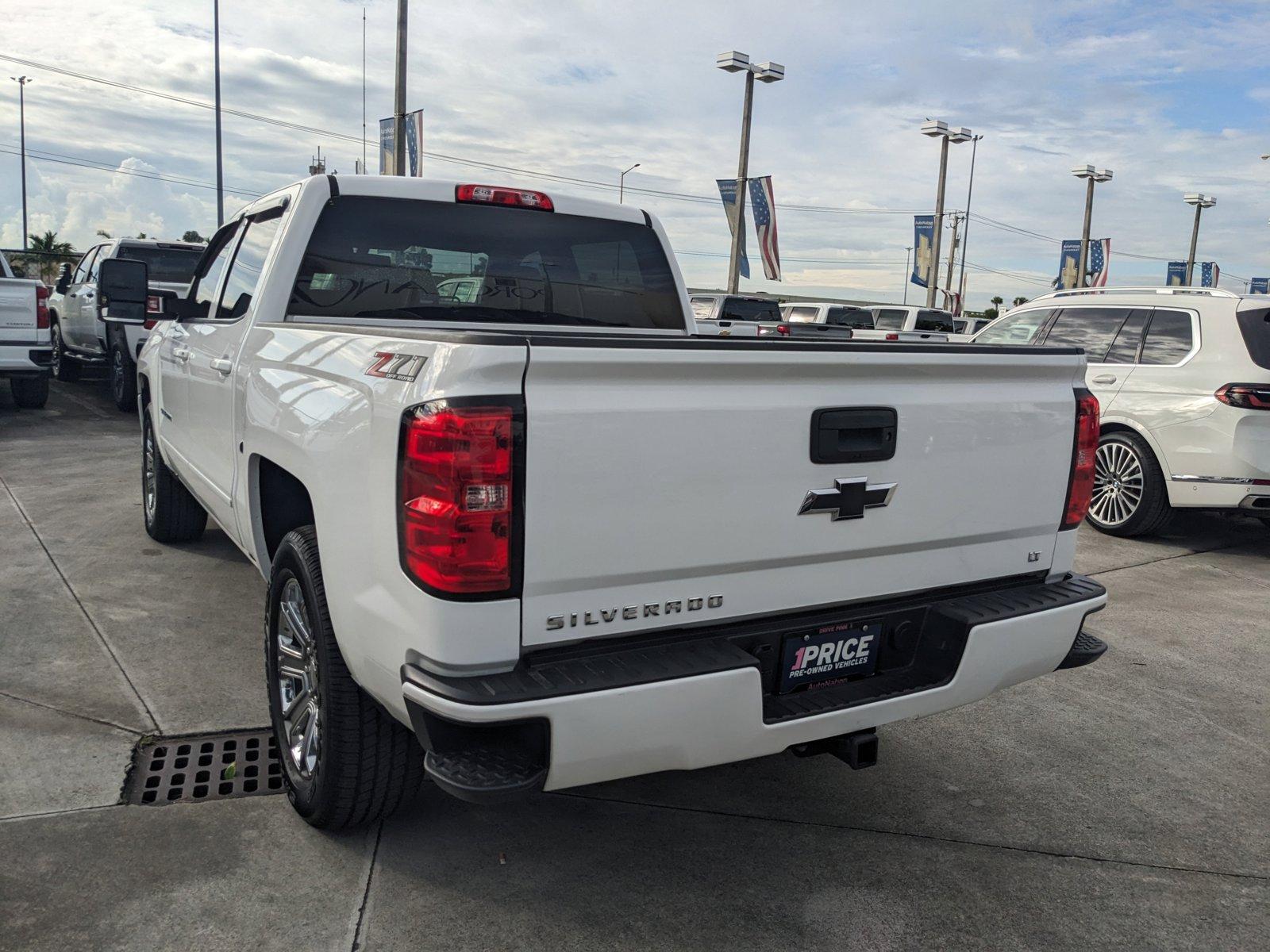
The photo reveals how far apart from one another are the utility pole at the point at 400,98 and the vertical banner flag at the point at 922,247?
65.8 feet

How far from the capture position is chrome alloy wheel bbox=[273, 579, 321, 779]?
3025 mm

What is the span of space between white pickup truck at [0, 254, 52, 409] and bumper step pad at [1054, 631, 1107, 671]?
11218 mm

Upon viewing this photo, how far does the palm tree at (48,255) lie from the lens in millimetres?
36744

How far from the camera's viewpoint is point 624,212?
4547 millimetres

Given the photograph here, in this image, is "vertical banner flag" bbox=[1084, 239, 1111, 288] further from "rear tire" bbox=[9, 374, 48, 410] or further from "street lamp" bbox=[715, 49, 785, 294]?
"rear tire" bbox=[9, 374, 48, 410]

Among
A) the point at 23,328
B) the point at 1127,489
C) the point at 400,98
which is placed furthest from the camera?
the point at 400,98

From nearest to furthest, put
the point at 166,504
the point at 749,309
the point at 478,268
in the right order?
1. the point at 478,268
2. the point at 166,504
3. the point at 749,309

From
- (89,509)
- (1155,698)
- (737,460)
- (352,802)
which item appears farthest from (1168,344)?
(89,509)

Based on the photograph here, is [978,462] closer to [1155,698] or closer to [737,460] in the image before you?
[737,460]

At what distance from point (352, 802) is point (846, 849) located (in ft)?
4.84

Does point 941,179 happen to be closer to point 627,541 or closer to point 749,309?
point 749,309

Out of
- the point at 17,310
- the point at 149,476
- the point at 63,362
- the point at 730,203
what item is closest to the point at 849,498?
the point at 149,476

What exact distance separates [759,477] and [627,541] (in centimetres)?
39

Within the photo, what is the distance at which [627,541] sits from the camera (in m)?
2.37
